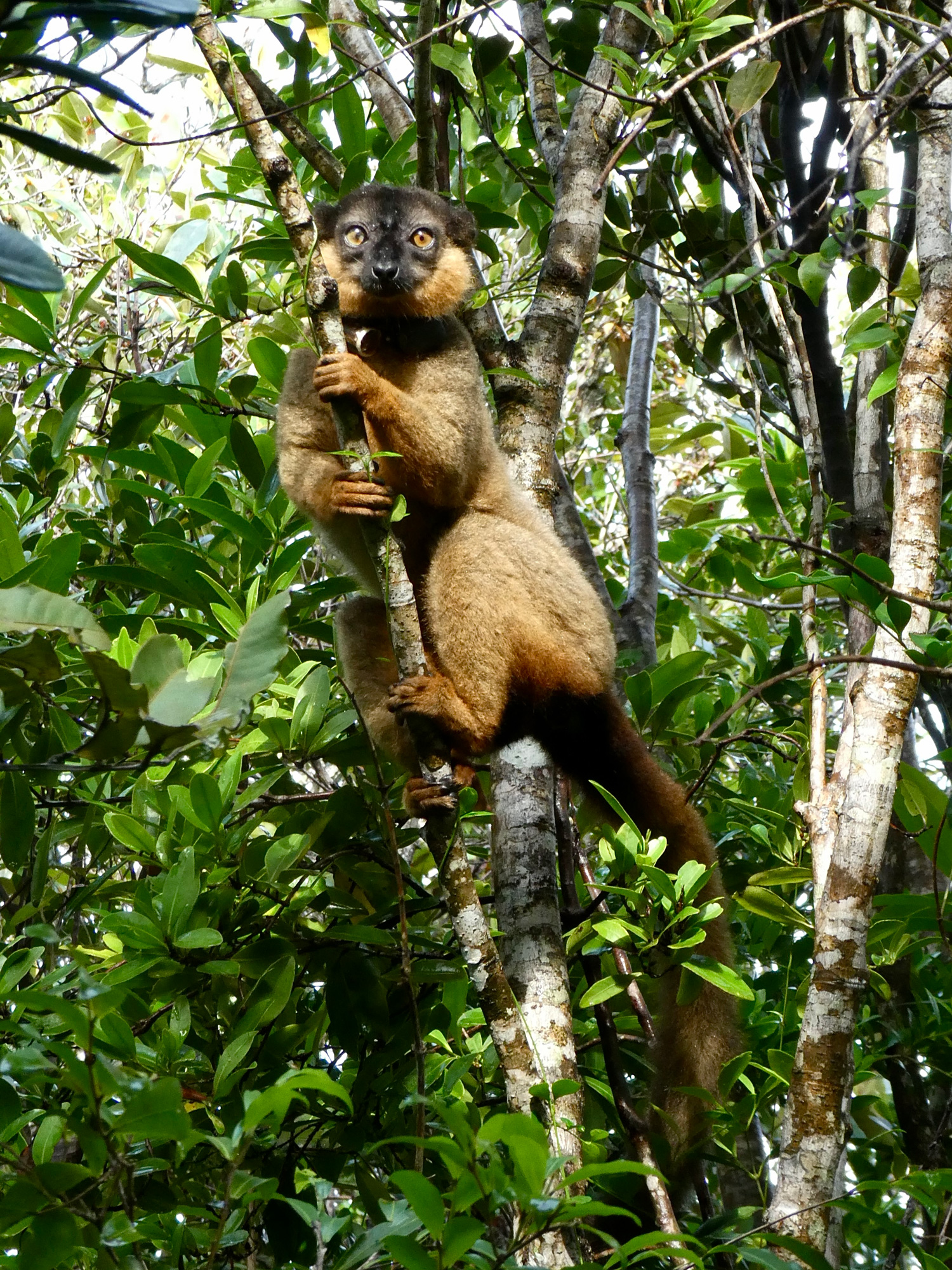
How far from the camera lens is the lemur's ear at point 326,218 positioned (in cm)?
491

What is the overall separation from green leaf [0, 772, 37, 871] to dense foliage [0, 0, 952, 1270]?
0.03ft

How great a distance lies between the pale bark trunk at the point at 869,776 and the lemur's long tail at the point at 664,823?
0.76 meters

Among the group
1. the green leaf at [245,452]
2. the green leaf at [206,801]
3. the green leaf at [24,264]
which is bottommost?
the green leaf at [206,801]

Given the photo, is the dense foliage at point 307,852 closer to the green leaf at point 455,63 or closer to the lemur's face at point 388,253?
the green leaf at point 455,63

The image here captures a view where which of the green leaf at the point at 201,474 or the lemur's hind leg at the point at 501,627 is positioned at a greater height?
the green leaf at the point at 201,474

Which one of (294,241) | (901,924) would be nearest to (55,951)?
(294,241)

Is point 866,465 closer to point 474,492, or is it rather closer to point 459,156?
point 474,492

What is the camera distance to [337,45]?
546cm

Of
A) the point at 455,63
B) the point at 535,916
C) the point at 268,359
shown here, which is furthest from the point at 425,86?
the point at 535,916

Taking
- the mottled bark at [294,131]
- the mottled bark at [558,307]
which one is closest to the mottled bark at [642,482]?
the mottled bark at [558,307]

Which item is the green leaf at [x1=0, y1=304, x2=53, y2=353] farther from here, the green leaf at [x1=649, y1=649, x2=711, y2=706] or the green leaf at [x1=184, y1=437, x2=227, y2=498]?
the green leaf at [x1=649, y1=649, x2=711, y2=706]

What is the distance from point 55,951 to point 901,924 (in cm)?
284

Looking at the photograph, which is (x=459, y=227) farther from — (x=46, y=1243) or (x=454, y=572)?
(x=46, y=1243)

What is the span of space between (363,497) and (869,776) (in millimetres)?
1636
